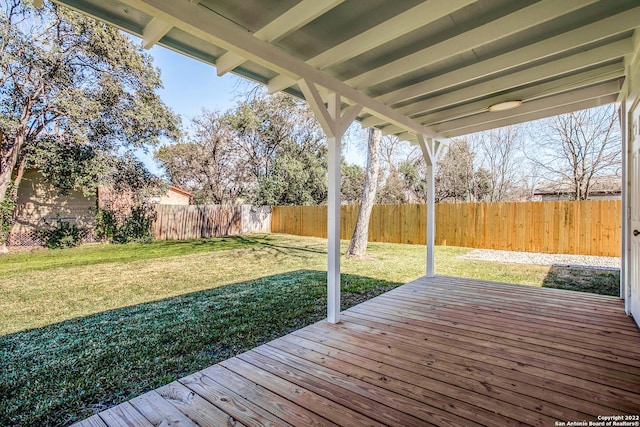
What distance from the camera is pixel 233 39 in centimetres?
198

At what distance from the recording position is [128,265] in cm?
611

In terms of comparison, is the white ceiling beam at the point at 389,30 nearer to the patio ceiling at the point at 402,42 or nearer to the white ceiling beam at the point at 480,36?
the patio ceiling at the point at 402,42

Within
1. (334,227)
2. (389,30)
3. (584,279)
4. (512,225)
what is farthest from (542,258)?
(389,30)

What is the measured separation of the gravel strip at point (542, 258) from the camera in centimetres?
601

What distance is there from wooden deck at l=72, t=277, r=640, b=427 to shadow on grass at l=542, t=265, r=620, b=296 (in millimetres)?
1471

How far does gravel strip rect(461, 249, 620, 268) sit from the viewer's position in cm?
601

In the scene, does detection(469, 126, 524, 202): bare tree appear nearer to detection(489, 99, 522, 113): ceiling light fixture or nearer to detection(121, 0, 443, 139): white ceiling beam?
detection(489, 99, 522, 113): ceiling light fixture

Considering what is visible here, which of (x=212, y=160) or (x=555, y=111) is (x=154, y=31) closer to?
(x=555, y=111)

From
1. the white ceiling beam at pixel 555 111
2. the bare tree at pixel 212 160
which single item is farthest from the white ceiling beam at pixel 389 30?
the bare tree at pixel 212 160

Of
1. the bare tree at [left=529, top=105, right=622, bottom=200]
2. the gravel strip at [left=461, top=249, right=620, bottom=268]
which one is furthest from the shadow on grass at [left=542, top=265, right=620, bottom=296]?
the bare tree at [left=529, top=105, right=622, bottom=200]

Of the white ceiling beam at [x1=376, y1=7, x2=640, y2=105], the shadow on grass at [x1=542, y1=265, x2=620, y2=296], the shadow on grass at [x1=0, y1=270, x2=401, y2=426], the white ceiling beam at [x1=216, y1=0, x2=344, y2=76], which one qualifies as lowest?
the shadow on grass at [x1=0, y1=270, x2=401, y2=426]

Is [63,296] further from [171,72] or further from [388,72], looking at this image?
[171,72]

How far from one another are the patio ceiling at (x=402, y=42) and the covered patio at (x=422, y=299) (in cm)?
1

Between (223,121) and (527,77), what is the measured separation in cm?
1357
